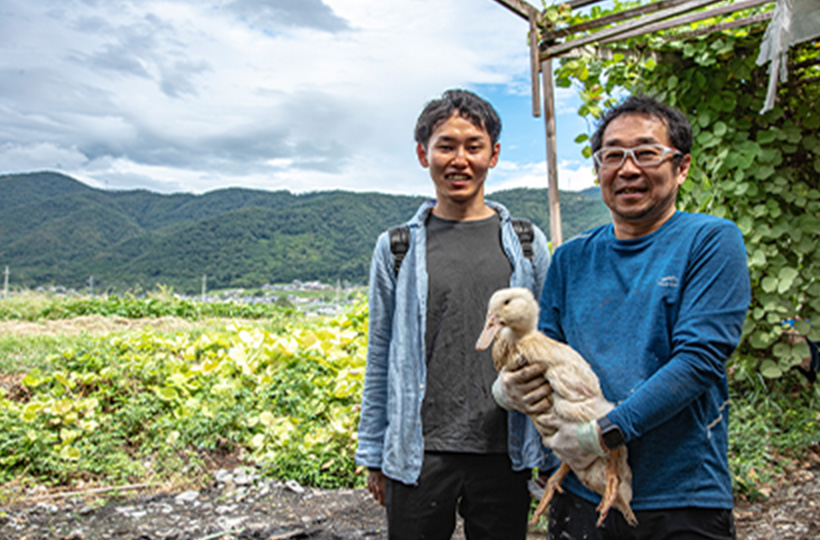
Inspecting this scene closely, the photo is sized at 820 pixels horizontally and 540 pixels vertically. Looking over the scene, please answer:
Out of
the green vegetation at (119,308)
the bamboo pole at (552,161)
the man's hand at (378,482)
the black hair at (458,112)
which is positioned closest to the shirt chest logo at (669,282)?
the black hair at (458,112)

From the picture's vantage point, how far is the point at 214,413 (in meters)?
5.04

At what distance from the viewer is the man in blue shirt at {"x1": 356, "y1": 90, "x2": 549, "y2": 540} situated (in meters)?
2.05

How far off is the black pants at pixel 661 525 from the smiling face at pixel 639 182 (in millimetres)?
747

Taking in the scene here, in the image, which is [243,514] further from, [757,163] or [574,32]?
[757,163]

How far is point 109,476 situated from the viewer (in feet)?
14.5

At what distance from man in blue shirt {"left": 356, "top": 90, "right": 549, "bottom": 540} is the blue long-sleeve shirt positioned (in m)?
0.43

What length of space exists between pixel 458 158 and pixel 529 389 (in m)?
0.94

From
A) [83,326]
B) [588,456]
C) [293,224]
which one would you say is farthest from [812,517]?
[293,224]

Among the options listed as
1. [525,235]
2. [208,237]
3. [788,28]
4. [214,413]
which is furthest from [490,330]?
[208,237]

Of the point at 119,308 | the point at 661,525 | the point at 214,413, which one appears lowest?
the point at 214,413

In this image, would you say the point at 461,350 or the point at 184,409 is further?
the point at 184,409

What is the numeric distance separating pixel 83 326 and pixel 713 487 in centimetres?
1153

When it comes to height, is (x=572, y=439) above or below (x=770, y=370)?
above

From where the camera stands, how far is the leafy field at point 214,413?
4461 millimetres
